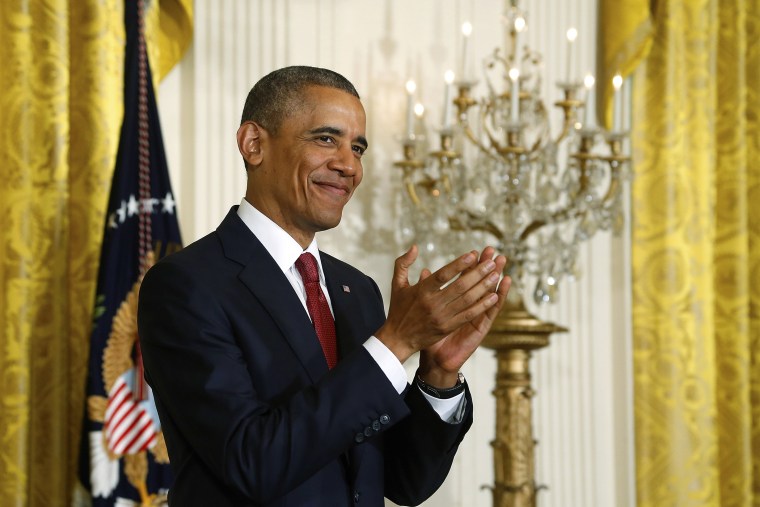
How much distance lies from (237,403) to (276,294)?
22cm

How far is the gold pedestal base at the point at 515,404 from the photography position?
10.2ft

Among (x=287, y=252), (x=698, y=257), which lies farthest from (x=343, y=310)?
(x=698, y=257)

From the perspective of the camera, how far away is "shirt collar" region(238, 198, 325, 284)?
65.8 inches

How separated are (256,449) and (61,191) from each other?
1.76 m

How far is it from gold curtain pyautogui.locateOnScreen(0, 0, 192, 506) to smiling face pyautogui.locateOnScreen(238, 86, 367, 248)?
1.37 meters

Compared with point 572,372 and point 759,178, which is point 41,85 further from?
point 759,178

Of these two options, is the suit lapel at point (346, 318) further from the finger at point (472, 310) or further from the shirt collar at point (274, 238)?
the finger at point (472, 310)

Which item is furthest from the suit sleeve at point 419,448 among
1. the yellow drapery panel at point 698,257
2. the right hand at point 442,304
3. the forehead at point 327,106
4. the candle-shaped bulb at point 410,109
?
the yellow drapery panel at point 698,257

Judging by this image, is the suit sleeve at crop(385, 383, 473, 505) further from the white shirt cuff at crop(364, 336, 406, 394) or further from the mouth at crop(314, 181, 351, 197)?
the mouth at crop(314, 181, 351, 197)

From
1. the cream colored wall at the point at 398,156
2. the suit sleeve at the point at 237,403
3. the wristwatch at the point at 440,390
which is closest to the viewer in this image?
the suit sleeve at the point at 237,403

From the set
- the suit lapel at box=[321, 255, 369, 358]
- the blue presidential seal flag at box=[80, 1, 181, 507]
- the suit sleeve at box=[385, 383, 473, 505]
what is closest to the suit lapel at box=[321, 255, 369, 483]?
the suit lapel at box=[321, 255, 369, 358]

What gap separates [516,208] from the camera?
3.12 metres

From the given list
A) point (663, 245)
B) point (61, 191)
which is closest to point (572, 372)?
point (663, 245)

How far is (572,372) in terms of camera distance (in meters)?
3.70
